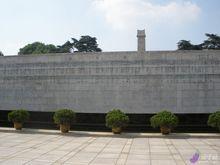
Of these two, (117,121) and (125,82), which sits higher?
(125,82)

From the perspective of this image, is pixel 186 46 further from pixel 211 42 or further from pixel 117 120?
pixel 117 120

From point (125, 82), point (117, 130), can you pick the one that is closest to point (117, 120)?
point (117, 130)

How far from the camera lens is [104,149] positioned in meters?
10.1

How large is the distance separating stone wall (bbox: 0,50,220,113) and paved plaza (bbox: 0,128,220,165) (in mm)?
2344

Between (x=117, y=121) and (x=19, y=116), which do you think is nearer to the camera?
(x=117, y=121)

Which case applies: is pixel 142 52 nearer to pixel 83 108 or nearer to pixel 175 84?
pixel 175 84

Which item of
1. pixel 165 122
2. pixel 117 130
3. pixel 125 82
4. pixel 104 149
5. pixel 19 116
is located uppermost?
pixel 125 82

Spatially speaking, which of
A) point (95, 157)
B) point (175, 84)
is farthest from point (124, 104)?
point (95, 157)

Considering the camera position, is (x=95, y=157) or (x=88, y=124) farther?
(x=88, y=124)

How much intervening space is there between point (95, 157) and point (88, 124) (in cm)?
659

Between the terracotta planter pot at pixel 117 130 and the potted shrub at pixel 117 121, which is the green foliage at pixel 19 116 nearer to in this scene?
the potted shrub at pixel 117 121

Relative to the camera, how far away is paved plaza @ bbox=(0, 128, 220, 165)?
8.35 m

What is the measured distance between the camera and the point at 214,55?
1492 centimetres

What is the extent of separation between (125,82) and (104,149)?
5.60 m
